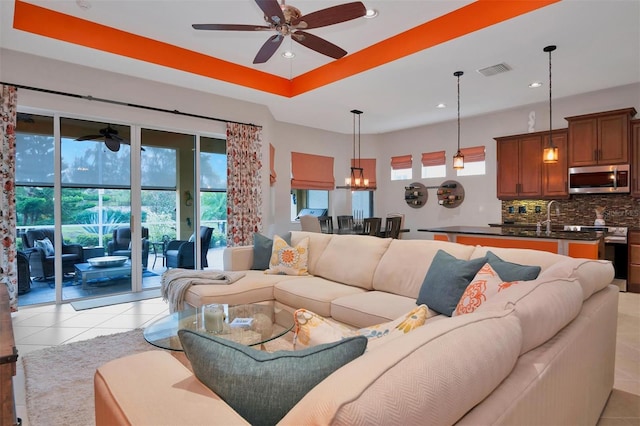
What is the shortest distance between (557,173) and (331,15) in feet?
16.2

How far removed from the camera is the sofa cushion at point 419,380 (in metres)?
0.60

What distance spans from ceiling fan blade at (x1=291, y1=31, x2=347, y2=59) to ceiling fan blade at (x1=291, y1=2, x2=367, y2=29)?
0.57 feet

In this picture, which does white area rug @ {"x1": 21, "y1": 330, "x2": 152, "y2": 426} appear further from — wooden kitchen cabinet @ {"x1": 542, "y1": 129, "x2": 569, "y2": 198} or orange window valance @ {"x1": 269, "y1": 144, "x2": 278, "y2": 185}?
wooden kitchen cabinet @ {"x1": 542, "y1": 129, "x2": 569, "y2": 198}

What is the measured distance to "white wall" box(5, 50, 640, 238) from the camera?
425 cm

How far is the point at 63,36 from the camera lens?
12.0ft

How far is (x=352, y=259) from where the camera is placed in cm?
340

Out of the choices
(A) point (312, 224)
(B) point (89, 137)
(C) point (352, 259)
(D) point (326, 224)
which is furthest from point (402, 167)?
(B) point (89, 137)

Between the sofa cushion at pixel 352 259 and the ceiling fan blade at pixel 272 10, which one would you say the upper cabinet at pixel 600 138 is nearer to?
the sofa cushion at pixel 352 259

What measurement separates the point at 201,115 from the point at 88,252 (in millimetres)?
2499

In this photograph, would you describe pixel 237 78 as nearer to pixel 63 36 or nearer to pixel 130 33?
pixel 130 33

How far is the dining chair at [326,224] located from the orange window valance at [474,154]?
3.05 m

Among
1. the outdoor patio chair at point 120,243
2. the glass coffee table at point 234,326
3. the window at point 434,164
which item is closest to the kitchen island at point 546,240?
the glass coffee table at point 234,326

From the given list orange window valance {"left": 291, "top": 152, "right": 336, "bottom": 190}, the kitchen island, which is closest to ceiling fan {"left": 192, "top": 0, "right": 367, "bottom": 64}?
the kitchen island

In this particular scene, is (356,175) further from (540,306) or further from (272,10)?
(540,306)
